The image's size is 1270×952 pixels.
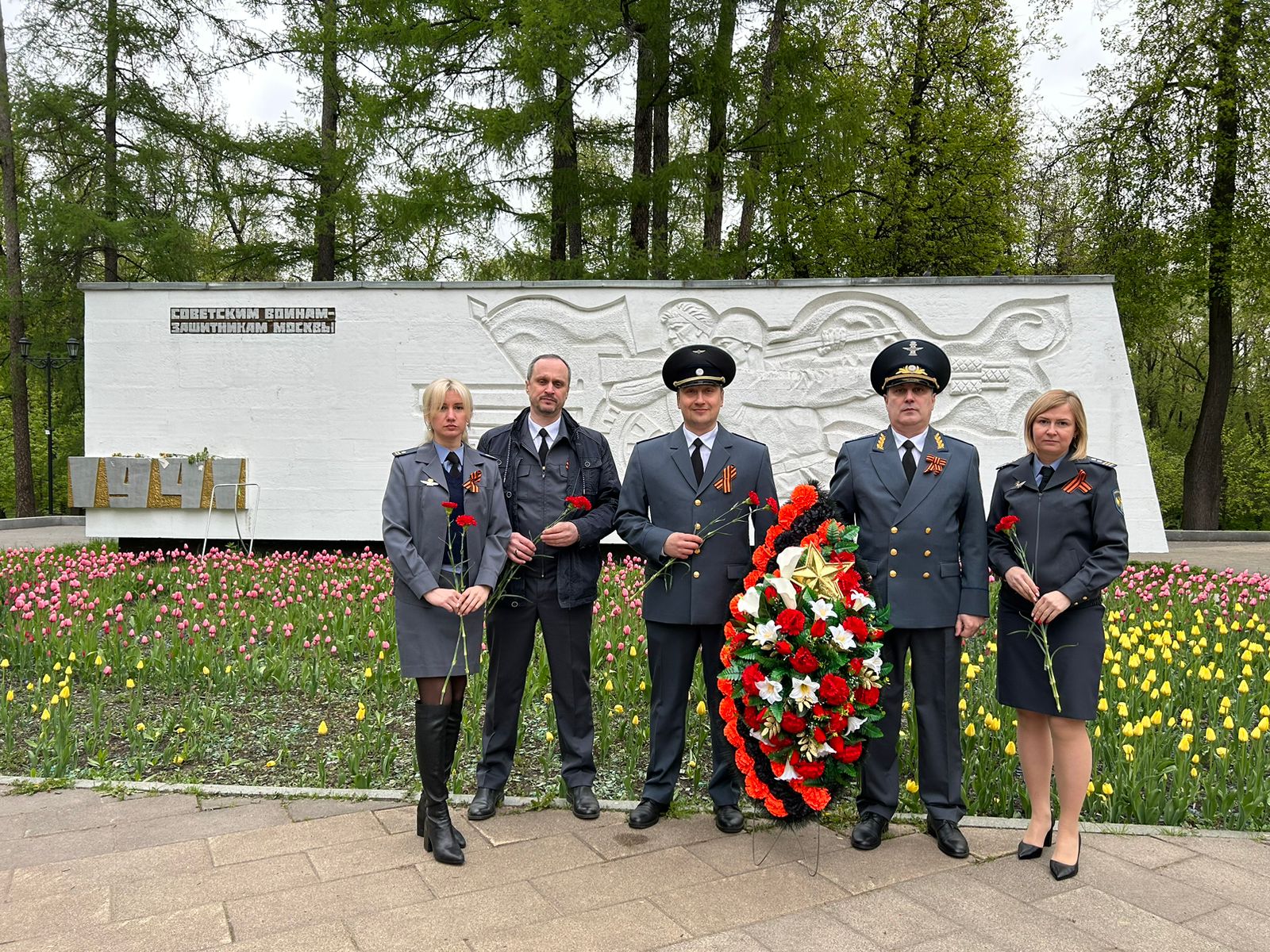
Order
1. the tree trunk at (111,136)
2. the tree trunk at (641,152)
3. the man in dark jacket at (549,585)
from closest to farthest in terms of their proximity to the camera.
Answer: the man in dark jacket at (549,585), the tree trunk at (641,152), the tree trunk at (111,136)

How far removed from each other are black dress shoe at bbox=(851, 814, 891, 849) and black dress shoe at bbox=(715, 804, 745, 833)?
402 millimetres

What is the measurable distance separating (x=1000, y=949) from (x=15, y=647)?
5612mm

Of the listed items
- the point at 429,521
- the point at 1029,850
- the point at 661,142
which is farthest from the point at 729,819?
the point at 661,142

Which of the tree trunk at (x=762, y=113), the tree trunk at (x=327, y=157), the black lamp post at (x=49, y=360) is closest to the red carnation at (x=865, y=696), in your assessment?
the tree trunk at (x=762, y=113)

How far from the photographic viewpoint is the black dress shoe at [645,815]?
3.54m

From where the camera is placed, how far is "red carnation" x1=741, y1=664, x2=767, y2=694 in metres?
3.20

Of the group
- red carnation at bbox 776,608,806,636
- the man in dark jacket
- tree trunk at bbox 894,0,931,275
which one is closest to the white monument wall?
the man in dark jacket

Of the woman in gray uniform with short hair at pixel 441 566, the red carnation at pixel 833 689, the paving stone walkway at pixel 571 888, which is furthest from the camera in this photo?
the woman in gray uniform with short hair at pixel 441 566

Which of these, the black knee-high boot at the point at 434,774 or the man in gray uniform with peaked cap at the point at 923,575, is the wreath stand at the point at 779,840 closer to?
the man in gray uniform with peaked cap at the point at 923,575

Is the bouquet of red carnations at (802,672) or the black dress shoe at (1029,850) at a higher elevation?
the bouquet of red carnations at (802,672)

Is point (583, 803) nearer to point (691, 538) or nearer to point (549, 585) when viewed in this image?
point (549, 585)

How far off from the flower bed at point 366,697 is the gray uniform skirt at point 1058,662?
0.62 meters

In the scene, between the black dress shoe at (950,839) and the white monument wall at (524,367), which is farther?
the white monument wall at (524,367)

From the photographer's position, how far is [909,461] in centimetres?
355
